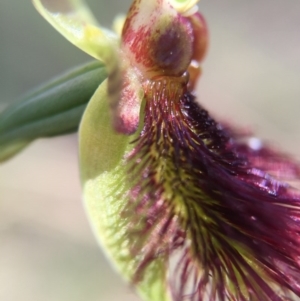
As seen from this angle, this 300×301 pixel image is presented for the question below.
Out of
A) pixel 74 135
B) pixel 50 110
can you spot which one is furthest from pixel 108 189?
pixel 74 135

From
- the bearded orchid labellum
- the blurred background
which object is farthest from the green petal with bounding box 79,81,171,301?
the blurred background

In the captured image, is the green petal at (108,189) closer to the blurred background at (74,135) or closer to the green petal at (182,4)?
the green petal at (182,4)

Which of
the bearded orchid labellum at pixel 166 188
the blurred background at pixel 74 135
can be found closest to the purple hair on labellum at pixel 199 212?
the bearded orchid labellum at pixel 166 188

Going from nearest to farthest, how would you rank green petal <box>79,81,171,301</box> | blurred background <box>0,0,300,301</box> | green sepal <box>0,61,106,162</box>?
green petal <box>79,81,171,301</box>, green sepal <box>0,61,106,162</box>, blurred background <box>0,0,300,301</box>

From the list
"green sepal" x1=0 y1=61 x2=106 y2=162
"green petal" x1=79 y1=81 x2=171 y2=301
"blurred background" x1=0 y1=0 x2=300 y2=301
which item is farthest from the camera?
"blurred background" x1=0 y1=0 x2=300 y2=301

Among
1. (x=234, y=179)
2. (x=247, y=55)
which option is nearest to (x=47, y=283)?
(x=234, y=179)

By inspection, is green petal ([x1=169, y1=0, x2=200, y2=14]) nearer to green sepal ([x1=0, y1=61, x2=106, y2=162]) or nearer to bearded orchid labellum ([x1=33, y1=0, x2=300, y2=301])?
bearded orchid labellum ([x1=33, y1=0, x2=300, y2=301])

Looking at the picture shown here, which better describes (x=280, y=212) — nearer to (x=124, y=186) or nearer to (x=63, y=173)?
(x=124, y=186)
